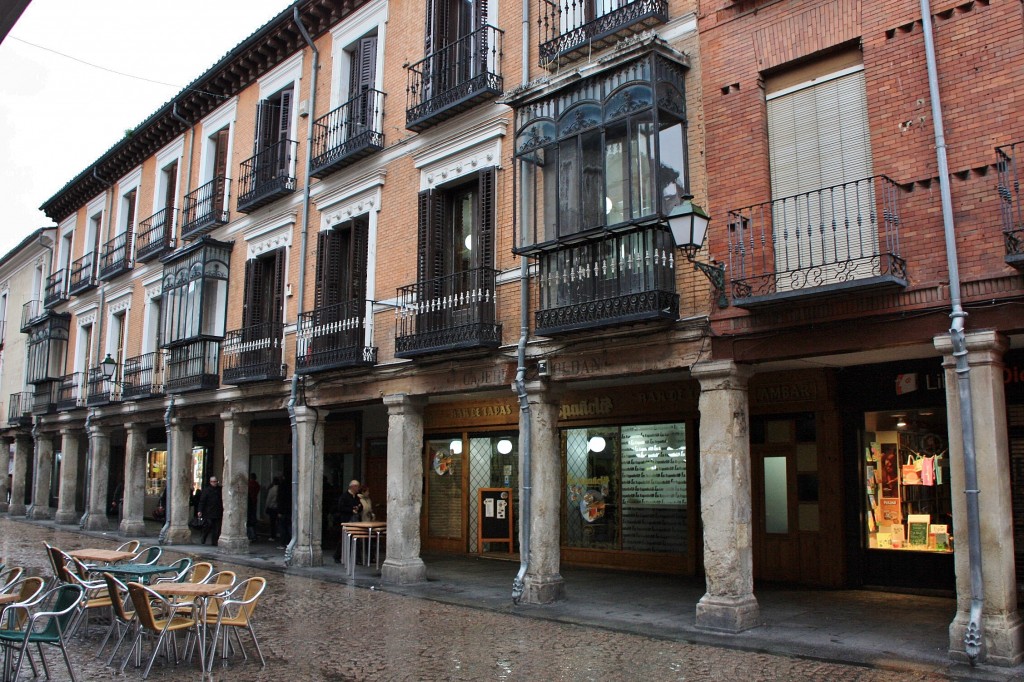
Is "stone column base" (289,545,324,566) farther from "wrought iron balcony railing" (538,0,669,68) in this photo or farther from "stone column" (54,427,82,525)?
"stone column" (54,427,82,525)

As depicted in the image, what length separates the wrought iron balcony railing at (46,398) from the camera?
28.1 meters

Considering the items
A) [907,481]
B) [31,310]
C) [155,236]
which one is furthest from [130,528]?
[907,481]

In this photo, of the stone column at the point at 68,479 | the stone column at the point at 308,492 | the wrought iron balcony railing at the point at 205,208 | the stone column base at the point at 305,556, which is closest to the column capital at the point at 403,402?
the stone column at the point at 308,492

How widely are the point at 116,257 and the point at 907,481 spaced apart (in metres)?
22.6

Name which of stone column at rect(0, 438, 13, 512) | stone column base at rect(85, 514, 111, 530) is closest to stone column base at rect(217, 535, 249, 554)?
stone column base at rect(85, 514, 111, 530)

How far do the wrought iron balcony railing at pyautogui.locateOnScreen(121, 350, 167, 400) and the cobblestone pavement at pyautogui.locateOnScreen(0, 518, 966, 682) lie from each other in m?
11.6

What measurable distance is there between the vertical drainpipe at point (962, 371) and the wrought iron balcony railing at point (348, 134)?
949 centimetres

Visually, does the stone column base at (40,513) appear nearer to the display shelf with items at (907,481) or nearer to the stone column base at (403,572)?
the stone column base at (403,572)

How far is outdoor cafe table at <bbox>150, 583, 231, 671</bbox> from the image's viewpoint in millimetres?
7727

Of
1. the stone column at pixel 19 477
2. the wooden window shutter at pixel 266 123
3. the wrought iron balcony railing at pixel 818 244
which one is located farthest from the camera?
the stone column at pixel 19 477

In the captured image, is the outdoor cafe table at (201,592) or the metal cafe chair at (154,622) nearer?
the metal cafe chair at (154,622)

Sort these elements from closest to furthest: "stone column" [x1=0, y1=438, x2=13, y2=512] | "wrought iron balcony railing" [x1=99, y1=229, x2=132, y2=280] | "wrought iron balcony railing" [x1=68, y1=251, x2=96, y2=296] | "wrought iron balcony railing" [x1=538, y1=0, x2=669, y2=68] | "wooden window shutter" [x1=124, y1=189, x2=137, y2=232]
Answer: "wrought iron balcony railing" [x1=538, y1=0, x2=669, y2=68] → "wrought iron balcony railing" [x1=99, y1=229, x2=132, y2=280] → "wooden window shutter" [x1=124, y1=189, x2=137, y2=232] → "wrought iron balcony railing" [x1=68, y1=251, x2=96, y2=296] → "stone column" [x1=0, y1=438, x2=13, y2=512]

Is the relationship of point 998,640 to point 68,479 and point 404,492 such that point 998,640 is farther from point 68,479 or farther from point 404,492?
point 68,479

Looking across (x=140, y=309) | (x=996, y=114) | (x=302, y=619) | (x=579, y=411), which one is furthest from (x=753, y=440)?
(x=140, y=309)
